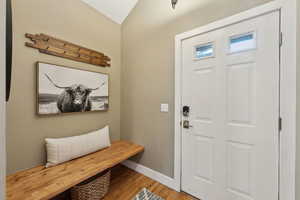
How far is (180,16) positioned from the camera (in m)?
1.78

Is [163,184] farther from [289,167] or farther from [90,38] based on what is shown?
[90,38]

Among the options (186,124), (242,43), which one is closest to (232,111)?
(186,124)

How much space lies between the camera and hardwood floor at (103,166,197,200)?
5.59 ft

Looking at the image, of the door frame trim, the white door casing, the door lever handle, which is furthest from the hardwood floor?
Result: the white door casing

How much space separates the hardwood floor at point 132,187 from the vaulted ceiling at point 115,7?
268 centimetres

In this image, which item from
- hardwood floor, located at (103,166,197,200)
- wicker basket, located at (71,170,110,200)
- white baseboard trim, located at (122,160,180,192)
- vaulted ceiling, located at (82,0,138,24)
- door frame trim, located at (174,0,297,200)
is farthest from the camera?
vaulted ceiling, located at (82,0,138,24)

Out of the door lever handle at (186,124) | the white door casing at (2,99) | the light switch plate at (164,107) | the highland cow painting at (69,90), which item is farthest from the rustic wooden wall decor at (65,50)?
the door lever handle at (186,124)

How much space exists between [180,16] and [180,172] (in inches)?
82.0

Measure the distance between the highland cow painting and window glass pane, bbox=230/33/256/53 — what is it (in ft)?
6.03

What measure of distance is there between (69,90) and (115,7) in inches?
62.1

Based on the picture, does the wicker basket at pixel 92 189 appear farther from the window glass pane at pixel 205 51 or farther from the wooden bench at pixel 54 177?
the window glass pane at pixel 205 51

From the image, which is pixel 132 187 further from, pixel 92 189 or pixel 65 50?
pixel 65 50

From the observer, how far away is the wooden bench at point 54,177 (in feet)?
3.77

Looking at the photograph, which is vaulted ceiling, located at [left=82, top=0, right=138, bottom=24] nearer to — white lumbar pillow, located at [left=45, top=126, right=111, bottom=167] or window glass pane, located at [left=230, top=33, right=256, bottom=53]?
window glass pane, located at [left=230, top=33, right=256, bottom=53]
